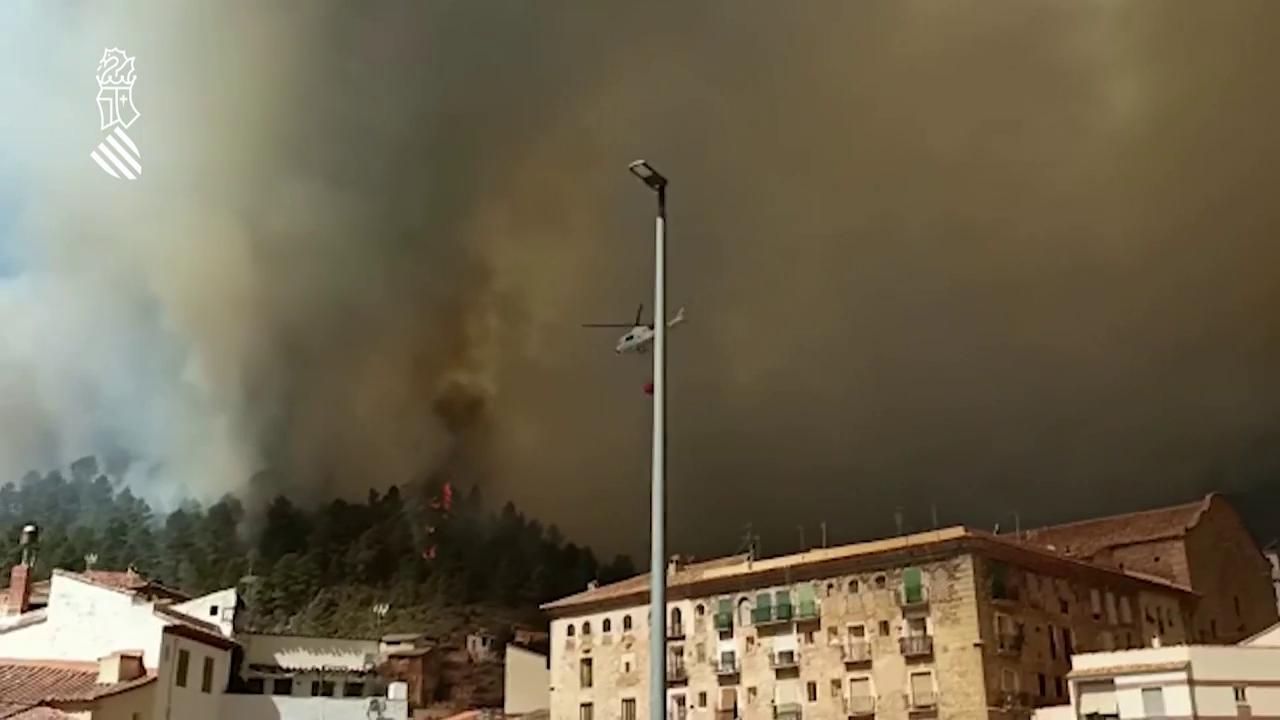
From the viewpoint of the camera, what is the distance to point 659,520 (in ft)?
18.2

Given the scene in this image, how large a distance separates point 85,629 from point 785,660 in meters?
7.13

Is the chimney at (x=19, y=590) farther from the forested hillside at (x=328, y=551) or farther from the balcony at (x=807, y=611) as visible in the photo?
Answer: the balcony at (x=807, y=611)

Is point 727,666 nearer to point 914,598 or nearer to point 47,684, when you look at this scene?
point 914,598

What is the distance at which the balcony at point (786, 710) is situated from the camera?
1249 cm

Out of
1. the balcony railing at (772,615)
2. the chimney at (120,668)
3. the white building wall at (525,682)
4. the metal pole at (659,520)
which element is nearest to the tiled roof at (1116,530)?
the balcony railing at (772,615)

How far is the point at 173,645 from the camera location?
12953 mm

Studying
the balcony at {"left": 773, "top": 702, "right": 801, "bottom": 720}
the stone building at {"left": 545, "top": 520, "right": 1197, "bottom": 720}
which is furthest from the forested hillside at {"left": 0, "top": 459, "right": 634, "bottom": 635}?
the balcony at {"left": 773, "top": 702, "right": 801, "bottom": 720}

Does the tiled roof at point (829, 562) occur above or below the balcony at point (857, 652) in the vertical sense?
above

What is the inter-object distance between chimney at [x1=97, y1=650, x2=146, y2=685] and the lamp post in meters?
8.63

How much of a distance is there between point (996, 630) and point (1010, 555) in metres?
0.75

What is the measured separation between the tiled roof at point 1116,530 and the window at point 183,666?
331 inches

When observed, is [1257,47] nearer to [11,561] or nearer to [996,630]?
[996,630]

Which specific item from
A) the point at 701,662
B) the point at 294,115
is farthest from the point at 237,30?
the point at 701,662

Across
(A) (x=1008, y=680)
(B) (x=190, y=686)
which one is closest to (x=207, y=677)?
(B) (x=190, y=686)
